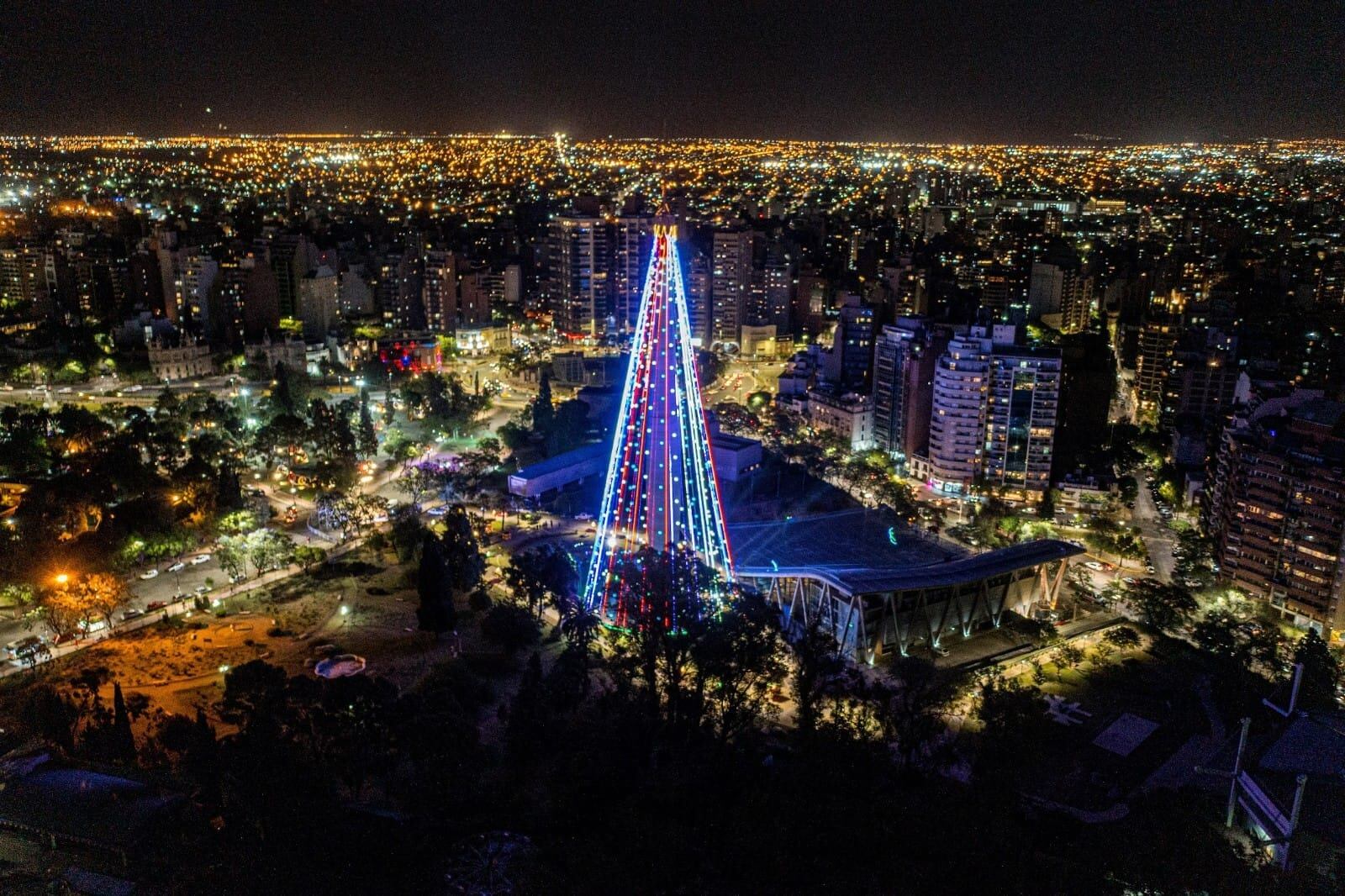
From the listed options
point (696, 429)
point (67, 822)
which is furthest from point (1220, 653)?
point (67, 822)

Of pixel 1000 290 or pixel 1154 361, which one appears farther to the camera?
pixel 1000 290

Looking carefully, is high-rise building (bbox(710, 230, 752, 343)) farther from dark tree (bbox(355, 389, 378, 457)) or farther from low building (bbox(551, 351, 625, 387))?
dark tree (bbox(355, 389, 378, 457))

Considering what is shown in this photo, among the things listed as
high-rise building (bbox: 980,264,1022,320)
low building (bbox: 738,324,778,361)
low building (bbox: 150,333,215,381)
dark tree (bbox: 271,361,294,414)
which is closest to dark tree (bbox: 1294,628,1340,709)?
low building (bbox: 738,324,778,361)

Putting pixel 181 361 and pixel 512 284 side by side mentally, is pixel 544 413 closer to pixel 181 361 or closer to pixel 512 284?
pixel 181 361

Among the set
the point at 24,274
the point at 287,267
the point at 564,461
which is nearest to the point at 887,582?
the point at 564,461

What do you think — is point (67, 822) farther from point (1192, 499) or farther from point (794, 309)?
point (794, 309)

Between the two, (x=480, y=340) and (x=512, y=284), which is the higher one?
(x=512, y=284)
